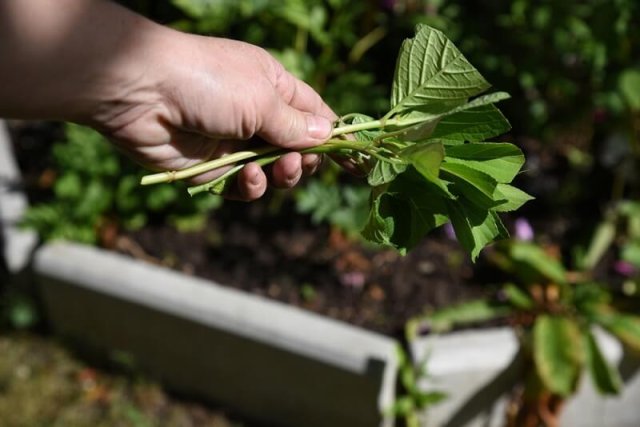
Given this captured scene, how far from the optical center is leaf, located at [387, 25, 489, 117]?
2.97 ft

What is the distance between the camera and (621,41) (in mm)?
1992

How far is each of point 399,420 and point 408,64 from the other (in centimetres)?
142

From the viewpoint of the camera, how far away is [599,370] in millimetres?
1952

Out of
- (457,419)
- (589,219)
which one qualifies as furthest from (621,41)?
(457,419)

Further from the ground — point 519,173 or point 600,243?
point 519,173

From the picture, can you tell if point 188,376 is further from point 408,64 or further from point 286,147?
point 408,64

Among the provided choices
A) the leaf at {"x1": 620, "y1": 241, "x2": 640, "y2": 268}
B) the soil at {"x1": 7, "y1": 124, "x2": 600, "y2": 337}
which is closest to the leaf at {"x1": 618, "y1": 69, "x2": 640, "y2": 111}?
the leaf at {"x1": 620, "y1": 241, "x2": 640, "y2": 268}

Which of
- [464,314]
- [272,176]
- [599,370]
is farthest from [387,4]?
[272,176]

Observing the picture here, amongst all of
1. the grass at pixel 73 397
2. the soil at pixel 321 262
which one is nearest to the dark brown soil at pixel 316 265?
the soil at pixel 321 262

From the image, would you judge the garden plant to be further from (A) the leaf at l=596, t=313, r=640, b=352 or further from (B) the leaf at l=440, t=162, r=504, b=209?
(B) the leaf at l=440, t=162, r=504, b=209

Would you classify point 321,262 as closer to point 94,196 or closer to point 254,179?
point 94,196

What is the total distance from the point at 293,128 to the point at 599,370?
128cm

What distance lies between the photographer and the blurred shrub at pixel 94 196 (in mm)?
2268

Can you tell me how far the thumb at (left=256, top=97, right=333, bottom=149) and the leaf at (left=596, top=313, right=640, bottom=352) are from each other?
129 cm
